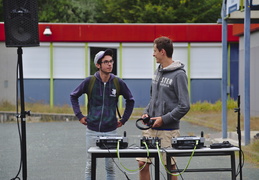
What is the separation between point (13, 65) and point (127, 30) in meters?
5.11

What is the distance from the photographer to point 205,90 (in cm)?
3159

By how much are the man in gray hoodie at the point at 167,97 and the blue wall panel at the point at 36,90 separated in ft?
76.3

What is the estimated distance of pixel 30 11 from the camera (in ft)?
30.7

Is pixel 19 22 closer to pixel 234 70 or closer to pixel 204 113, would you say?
pixel 204 113

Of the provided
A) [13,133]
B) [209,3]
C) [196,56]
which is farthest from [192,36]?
[209,3]

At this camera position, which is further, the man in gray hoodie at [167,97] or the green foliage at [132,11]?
the green foliage at [132,11]

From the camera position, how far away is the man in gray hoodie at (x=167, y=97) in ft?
25.3

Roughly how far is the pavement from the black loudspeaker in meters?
2.25

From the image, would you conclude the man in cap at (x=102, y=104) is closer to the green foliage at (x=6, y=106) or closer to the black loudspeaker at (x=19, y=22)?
the black loudspeaker at (x=19, y=22)

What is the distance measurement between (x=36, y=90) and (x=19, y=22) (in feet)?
71.5

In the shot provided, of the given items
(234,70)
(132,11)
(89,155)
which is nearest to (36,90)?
(234,70)

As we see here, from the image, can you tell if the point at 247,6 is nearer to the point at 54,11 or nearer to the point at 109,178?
the point at 109,178

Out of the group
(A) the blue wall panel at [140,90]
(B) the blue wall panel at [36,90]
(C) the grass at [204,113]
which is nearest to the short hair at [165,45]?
(C) the grass at [204,113]

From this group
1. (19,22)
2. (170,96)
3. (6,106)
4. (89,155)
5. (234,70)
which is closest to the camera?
(170,96)
